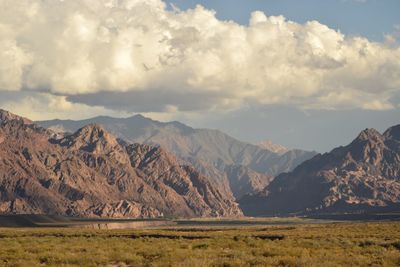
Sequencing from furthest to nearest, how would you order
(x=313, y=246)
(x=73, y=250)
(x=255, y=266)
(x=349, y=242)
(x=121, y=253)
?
(x=349, y=242), (x=313, y=246), (x=73, y=250), (x=121, y=253), (x=255, y=266)

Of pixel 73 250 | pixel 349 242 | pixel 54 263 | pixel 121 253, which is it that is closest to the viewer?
pixel 54 263

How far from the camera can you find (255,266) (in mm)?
37375

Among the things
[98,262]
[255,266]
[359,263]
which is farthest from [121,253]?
[359,263]

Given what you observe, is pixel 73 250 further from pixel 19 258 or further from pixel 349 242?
pixel 349 242

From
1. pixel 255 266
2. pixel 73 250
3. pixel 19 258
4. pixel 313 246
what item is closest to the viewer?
pixel 255 266

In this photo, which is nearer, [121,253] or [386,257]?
[386,257]

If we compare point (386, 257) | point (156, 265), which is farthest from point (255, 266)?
point (386, 257)

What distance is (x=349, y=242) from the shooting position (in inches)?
2413

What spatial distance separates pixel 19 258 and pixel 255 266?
59.2ft

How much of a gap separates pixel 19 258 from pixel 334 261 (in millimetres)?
22380

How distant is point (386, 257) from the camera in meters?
42.8

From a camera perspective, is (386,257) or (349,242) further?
(349,242)

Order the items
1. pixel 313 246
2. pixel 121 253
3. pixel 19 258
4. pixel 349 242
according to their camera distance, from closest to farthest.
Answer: pixel 19 258 < pixel 121 253 < pixel 313 246 < pixel 349 242

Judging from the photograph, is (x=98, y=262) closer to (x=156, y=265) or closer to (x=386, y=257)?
(x=156, y=265)
